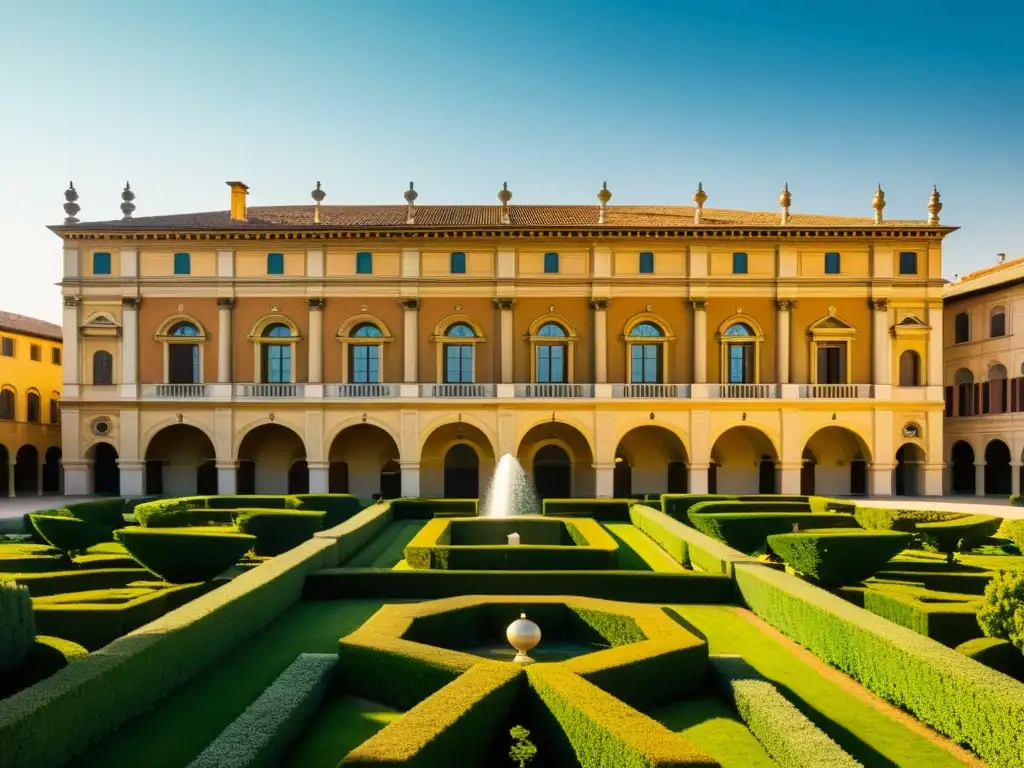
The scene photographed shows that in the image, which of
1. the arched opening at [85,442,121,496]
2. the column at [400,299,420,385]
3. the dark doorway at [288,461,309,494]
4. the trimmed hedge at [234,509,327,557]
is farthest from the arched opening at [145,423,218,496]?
the trimmed hedge at [234,509,327,557]

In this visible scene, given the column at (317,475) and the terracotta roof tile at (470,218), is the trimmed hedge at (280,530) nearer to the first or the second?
the column at (317,475)

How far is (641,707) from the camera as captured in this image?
914 cm

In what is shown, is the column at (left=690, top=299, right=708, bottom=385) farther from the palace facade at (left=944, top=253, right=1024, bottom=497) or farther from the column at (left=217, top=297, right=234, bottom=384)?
the column at (left=217, top=297, right=234, bottom=384)

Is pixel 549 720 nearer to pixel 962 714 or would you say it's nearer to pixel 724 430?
pixel 962 714

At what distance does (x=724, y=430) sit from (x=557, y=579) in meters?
22.5

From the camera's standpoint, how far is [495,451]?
35062 mm

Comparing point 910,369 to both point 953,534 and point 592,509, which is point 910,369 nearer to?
point 592,509

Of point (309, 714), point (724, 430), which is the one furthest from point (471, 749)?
A: point (724, 430)

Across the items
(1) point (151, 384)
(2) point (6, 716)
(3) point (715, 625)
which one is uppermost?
(1) point (151, 384)

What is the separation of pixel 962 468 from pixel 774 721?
39.2 m

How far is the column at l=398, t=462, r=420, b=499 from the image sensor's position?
1379 inches

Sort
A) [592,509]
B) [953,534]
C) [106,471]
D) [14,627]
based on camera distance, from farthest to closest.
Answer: [106,471] < [592,509] < [953,534] < [14,627]

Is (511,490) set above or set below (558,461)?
below

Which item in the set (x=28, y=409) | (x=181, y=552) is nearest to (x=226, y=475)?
(x=28, y=409)
